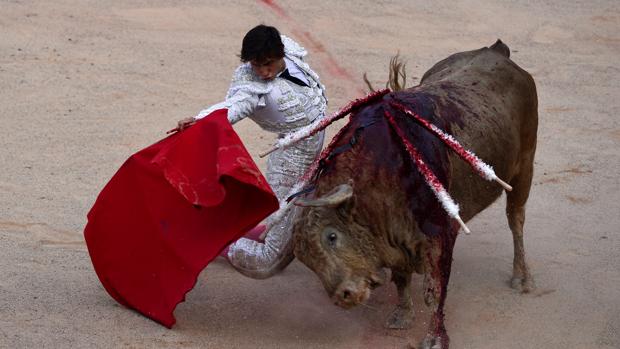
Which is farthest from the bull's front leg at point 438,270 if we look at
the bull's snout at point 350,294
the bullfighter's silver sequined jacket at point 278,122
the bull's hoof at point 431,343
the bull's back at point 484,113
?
the bullfighter's silver sequined jacket at point 278,122

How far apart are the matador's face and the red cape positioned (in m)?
0.29

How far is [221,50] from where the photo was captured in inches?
405

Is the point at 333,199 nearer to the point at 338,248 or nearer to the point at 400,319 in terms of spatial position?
the point at 338,248

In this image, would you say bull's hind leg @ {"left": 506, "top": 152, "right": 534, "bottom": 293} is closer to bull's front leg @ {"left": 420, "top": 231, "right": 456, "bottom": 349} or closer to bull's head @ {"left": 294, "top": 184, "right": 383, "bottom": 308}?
bull's front leg @ {"left": 420, "top": 231, "right": 456, "bottom": 349}

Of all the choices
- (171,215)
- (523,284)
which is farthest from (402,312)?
(171,215)

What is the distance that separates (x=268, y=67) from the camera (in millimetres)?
5645

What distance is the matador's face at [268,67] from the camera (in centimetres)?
561

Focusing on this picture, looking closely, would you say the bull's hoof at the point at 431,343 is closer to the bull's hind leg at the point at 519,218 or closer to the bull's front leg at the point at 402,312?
the bull's front leg at the point at 402,312

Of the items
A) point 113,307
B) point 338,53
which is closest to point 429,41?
point 338,53

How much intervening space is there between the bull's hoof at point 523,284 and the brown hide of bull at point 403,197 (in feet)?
2.28

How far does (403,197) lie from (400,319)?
36.7 inches

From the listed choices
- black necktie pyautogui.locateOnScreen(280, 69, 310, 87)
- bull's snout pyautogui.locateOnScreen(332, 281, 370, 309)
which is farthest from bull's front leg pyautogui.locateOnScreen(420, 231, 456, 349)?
black necktie pyautogui.locateOnScreen(280, 69, 310, 87)

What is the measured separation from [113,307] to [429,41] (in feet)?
19.7

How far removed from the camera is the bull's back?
5.83 m
